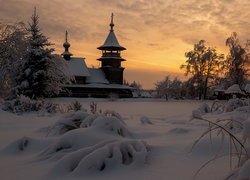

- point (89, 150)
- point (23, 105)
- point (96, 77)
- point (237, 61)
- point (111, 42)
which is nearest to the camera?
point (89, 150)

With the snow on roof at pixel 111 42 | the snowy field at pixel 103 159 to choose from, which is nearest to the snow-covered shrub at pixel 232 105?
the snowy field at pixel 103 159

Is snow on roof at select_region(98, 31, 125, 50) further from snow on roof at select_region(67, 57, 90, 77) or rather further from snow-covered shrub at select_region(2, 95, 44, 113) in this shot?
snow-covered shrub at select_region(2, 95, 44, 113)

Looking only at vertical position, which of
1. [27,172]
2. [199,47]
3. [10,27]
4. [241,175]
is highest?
[199,47]

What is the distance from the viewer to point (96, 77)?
53.0 metres

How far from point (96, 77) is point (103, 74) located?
170 centimetres

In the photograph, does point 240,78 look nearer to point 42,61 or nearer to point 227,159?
point 42,61

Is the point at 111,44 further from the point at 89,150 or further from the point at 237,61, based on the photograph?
the point at 89,150

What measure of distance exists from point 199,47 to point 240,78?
13.1 m

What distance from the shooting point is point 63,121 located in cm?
461

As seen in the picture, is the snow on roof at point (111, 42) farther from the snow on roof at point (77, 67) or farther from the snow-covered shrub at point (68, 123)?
the snow-covered shrub at point (68, 123)

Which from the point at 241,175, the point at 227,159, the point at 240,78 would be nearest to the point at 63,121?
the point at 227,159

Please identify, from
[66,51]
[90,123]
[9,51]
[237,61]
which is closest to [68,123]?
[90,123]

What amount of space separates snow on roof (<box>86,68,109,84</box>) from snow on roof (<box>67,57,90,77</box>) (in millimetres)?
1396

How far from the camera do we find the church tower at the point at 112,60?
53031mm
